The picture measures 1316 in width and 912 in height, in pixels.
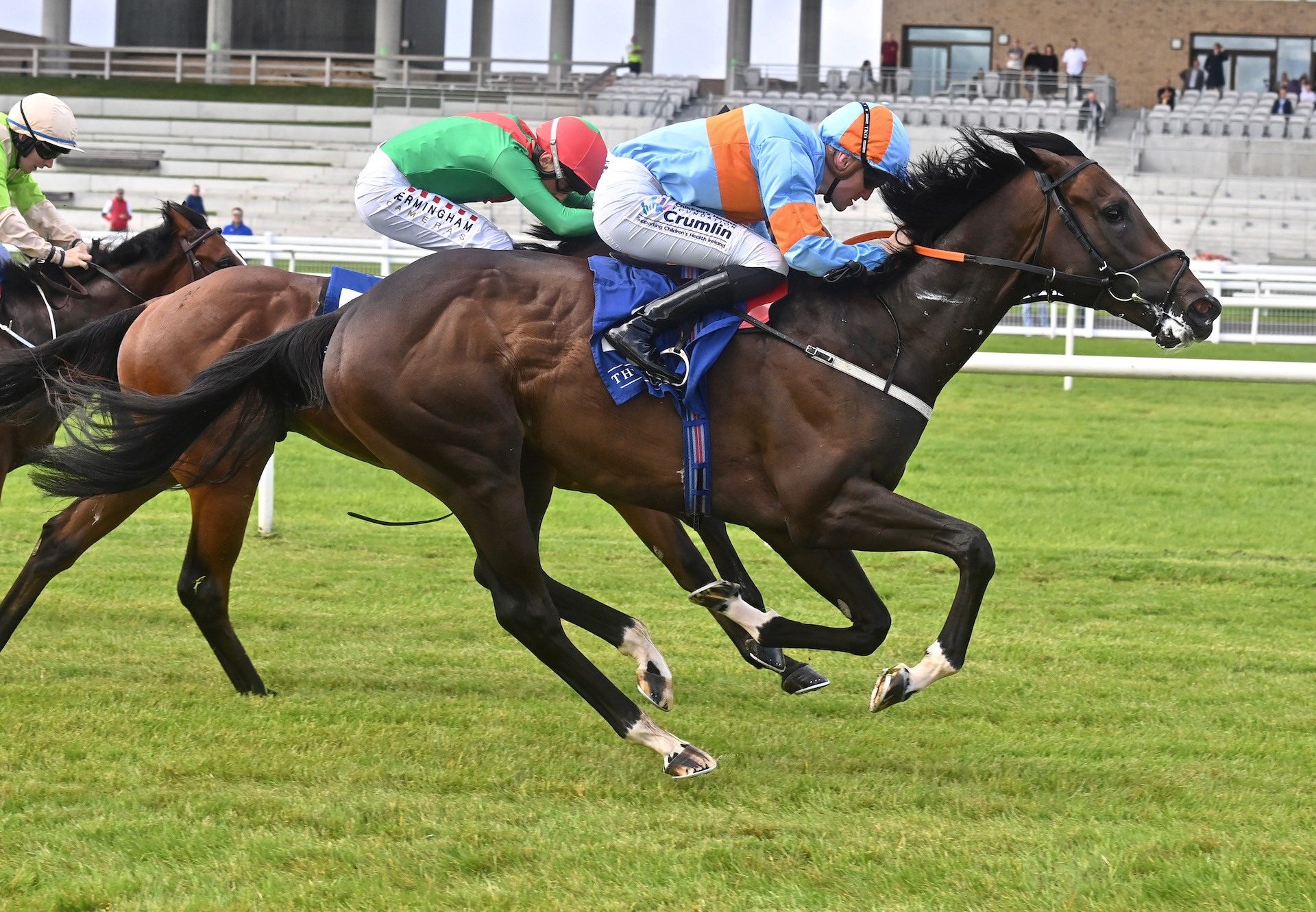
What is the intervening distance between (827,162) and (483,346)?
111cm

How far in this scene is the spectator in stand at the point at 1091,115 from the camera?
2603cm

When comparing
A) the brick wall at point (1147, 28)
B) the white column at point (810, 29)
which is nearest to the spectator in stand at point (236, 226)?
the white column at point (810, 29)

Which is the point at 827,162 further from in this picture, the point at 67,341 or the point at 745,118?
the point at 67,341

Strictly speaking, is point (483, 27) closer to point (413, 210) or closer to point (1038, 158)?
point (413, 210)

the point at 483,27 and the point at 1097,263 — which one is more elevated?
the point at 483,27

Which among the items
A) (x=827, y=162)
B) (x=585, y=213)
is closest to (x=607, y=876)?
(x=827, y=162)

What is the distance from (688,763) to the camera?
3812 millimetres

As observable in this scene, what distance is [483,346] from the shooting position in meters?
3.99

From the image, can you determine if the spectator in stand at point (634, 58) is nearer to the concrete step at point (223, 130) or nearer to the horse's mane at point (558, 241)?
the concrete step at point (223, 130)

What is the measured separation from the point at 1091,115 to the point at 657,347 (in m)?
24.1

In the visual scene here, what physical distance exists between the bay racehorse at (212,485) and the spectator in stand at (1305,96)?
2637cm

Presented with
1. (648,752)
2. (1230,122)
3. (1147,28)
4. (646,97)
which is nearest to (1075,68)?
(1230,122)

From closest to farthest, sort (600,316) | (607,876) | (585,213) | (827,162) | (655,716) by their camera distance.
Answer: (607,876), (600,316), (827,162), (655,716), (585,213)

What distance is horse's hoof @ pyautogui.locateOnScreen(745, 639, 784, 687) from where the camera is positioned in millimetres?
4766
